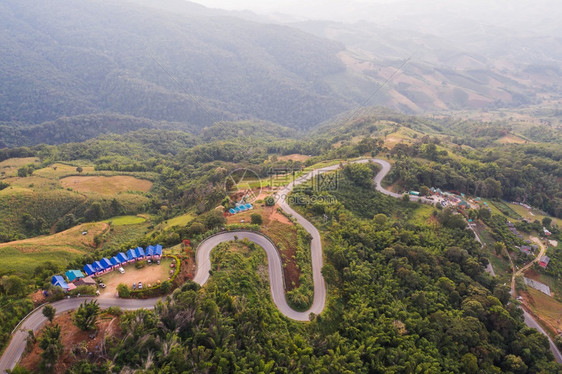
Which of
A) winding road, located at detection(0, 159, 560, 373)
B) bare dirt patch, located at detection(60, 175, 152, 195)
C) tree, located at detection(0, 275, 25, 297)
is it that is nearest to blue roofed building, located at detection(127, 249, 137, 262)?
winding road, located at detection(0, 159, 560, 373)

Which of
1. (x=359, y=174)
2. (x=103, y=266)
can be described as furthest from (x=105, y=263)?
(x=359, y=174)

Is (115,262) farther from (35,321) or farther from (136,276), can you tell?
(35,321)

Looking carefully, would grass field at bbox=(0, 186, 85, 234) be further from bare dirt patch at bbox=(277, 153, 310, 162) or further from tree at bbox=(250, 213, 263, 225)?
bare dirt patch at bbox=(277, 153, 310, 162)

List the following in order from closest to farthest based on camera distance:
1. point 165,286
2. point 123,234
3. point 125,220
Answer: point 165,286 → point 123,234 → point 125,220

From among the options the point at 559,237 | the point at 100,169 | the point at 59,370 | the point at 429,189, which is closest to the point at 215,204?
the point at 59,370

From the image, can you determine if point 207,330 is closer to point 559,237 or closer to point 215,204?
point 215,204

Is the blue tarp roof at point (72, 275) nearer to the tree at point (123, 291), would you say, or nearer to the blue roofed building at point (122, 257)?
the blue roofed building at point (122, 257)
